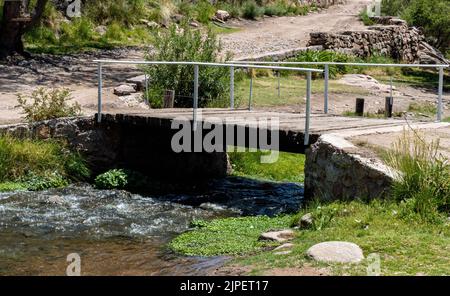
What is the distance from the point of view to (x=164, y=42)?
17.9m

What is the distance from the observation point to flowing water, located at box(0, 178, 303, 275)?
9617 mm

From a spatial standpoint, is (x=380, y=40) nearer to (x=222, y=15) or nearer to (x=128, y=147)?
(x=222, y=15)

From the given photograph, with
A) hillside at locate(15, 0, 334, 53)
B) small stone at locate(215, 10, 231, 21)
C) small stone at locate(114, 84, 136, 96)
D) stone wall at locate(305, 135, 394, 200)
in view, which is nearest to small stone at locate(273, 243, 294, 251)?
stone wall at locate(305, 135, 394, 200)

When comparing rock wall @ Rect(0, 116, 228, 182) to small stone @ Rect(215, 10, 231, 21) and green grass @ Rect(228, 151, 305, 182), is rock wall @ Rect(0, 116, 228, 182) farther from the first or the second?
small stone @ Rect(215, 10, 231, 21)

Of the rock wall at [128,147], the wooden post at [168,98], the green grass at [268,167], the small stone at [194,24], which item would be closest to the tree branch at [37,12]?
the wooden post at [168,98]

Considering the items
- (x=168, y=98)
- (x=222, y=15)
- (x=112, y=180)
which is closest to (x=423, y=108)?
(x=168, y=98)

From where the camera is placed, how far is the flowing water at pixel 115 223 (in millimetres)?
9617

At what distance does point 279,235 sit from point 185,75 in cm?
800

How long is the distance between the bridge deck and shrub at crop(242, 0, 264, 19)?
1965 centimetres

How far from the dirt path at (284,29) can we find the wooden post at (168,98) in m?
8.27

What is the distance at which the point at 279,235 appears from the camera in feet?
33.0

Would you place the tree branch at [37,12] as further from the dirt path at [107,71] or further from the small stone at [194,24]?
the small stone at [194,24]
